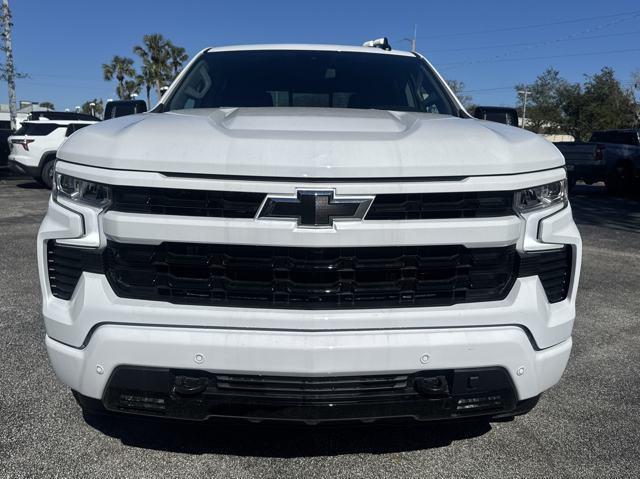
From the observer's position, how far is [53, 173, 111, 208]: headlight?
208 centimetres

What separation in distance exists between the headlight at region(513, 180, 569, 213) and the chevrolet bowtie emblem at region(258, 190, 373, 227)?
0.61 meters

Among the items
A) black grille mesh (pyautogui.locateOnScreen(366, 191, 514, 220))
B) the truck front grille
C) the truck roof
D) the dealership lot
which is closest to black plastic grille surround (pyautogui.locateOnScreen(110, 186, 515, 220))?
black grille mesh (pyautogui.locateOnScreen(366, 191, 514, 220))

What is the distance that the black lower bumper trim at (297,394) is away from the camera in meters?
2.03

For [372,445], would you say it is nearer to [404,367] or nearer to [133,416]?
[404,367]

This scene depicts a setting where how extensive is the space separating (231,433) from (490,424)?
4.35ft

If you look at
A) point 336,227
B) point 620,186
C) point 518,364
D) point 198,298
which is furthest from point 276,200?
point 620,186

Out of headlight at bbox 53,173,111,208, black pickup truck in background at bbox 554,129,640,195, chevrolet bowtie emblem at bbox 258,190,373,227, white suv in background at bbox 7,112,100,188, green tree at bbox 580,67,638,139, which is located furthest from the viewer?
green tree at bbox 580,67,638,139

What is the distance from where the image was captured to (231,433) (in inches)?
107

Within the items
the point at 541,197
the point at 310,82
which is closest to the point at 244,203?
the point at 541,197

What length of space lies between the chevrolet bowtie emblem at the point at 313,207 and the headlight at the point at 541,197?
2.01 ft

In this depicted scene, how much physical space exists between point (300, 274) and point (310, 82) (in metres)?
1.89

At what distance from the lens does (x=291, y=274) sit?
6.68ft

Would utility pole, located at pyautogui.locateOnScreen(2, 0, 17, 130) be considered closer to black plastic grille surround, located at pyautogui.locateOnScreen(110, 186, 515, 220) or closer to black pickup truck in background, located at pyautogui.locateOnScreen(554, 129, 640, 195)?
black pickup truck in background, located at pyautogui.locateOnScreen(554, 129, 640, 195)

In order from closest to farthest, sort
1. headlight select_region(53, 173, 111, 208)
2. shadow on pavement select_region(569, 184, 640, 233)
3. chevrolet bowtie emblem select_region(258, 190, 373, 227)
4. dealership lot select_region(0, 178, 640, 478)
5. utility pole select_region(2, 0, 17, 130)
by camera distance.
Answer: chevrolet bowtie emblem select_region(258, 190, 373, 227) < headlight select_region(53, 173, 111, 208) < dealership lot select_region(0, 178, 640, 478) < shadow on pavement select_region(569, 184, 640, 233) < utility pole select_region(2, 0, 17, 130)
